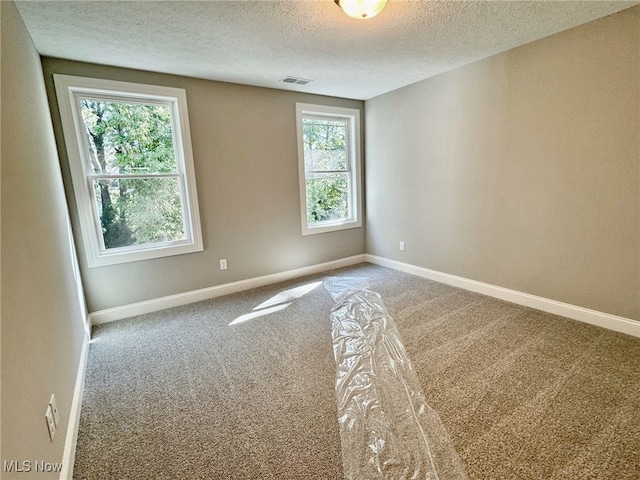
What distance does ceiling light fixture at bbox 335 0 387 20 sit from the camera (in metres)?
1.76

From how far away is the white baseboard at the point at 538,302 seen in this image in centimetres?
237

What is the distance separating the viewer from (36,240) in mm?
1518

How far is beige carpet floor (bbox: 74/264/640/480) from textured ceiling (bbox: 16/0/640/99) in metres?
2.36

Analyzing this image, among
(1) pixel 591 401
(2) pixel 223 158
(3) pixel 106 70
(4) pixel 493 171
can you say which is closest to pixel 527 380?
(1) pixel 591 401

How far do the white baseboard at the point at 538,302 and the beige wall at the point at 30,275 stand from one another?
3.50 m

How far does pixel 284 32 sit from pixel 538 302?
320 centimetres

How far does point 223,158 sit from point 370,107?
7.25ft

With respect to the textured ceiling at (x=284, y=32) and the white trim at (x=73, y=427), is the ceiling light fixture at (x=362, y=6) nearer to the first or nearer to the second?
the textured ceiling at (x=284, y=32)

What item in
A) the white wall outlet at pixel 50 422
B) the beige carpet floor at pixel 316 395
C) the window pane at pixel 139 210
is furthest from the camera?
the window pane at pixel 139 210

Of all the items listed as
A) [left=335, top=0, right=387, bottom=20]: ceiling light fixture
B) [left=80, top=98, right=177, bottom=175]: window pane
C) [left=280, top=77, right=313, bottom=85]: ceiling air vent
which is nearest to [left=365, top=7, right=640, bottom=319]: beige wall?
[left=280, top=77, right=313, bottom=85]: ceiling air vent

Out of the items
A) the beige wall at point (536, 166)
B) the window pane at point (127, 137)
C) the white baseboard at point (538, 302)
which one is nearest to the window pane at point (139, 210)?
the window pane at point (127, 137)

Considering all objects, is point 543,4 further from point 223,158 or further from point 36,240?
point 36,240

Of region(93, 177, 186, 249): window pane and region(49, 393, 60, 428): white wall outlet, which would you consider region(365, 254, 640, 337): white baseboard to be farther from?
region(49, 393, 60, 428): white wall outlet

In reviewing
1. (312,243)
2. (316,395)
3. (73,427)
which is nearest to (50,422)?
(73,427)
